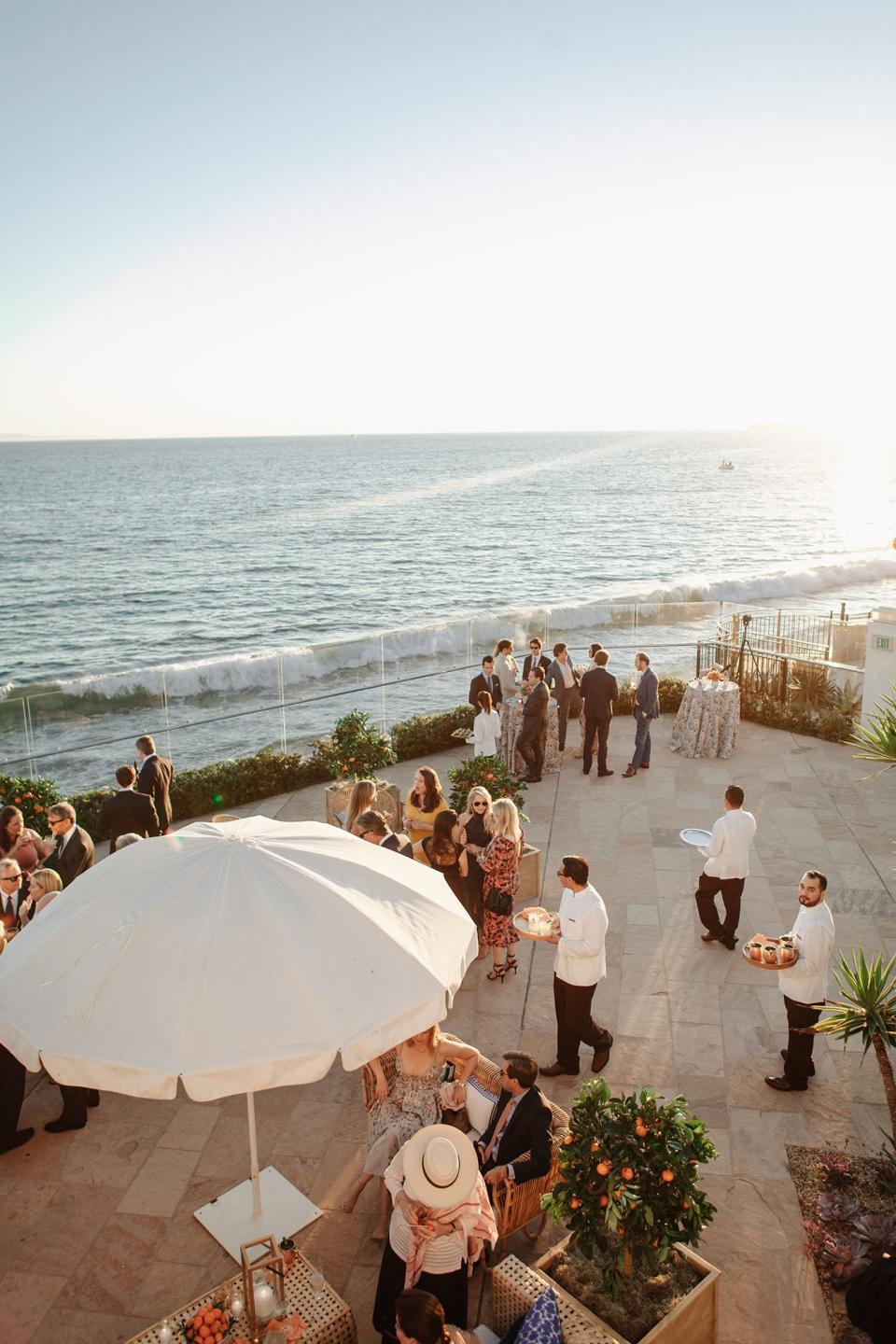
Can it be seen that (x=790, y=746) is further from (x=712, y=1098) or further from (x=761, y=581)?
(x=761, y=581)

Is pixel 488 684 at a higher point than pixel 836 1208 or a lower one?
higher

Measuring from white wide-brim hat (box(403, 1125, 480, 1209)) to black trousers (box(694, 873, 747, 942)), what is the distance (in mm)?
4905

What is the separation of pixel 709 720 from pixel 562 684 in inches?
92.6

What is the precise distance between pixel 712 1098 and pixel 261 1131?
335 cm

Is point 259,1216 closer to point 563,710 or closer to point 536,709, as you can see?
point 536,709

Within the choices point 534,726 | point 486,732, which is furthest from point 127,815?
point 534,726

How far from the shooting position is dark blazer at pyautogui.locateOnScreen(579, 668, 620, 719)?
13617 millimetres

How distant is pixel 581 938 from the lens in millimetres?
7012

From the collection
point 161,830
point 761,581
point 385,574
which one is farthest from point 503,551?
point 161,830

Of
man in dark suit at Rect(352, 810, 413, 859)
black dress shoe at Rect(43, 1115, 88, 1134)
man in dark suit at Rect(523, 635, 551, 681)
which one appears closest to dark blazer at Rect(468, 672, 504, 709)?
man in dark suit at Rect(523, 635, 551, 681)

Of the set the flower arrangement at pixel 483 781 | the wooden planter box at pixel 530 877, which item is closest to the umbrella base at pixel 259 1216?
the wooden planter box at pixel 530 877

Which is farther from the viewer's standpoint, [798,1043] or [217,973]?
[798,1043]

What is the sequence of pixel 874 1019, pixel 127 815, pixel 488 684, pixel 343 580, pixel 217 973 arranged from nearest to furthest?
pixel 217 973 → pixel 874 1019 → pixel 127 815 → pixel 488 684 → pixel 343 580

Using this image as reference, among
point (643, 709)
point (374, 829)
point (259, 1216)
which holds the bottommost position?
point (259, 1216)
